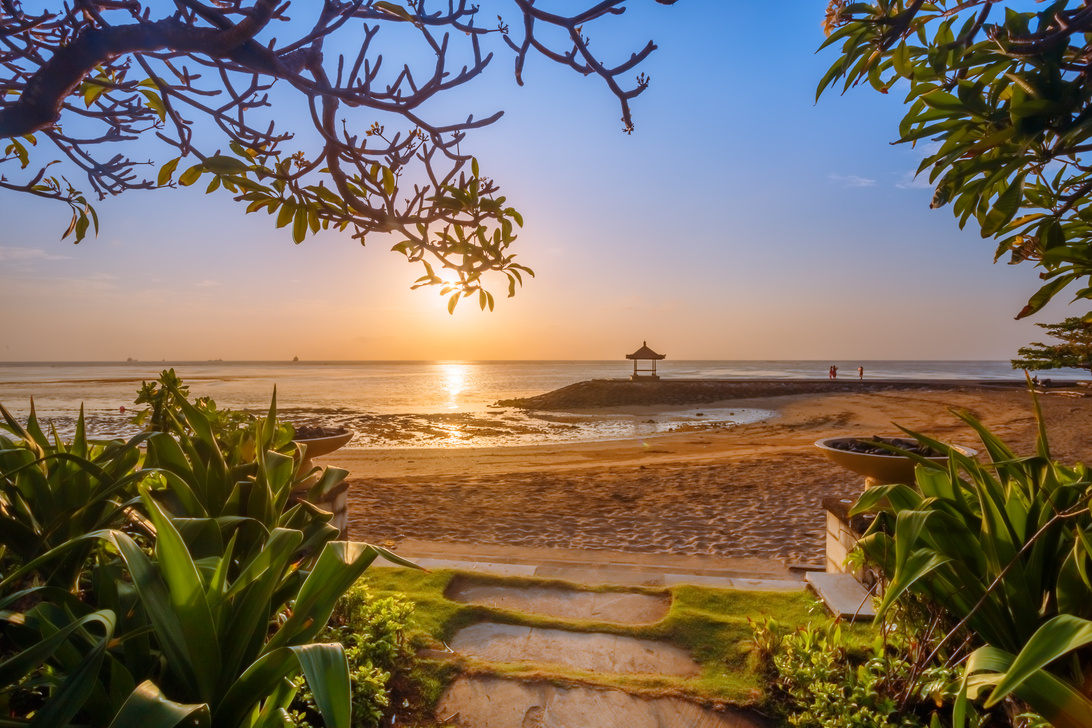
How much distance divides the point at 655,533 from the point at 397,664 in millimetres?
3827

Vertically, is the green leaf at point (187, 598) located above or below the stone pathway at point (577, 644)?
above

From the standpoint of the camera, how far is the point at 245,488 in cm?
233

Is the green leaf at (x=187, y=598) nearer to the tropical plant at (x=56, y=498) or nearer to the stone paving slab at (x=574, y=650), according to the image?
the tropical plant at (x=56, y=498)

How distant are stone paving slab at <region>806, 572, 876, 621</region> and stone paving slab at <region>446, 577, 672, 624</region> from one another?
2.81ft

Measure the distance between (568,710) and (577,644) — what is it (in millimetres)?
656

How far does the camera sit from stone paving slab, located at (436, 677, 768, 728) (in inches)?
82.2

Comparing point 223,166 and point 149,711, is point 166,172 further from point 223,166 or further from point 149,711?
point 149,711

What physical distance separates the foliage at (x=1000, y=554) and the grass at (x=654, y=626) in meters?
0.87

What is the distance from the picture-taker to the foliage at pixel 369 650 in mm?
1952

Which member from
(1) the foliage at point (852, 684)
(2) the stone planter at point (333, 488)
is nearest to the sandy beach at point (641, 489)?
(2) the stone planter at point (333, 488)

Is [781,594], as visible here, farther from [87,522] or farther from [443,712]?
[87,522]

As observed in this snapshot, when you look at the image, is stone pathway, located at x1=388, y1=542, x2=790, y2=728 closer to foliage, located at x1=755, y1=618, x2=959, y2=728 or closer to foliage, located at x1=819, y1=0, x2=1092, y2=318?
foliage, located at x1=755, y1=618, x2=959, y2=728

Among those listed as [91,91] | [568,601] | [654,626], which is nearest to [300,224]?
[91,91]

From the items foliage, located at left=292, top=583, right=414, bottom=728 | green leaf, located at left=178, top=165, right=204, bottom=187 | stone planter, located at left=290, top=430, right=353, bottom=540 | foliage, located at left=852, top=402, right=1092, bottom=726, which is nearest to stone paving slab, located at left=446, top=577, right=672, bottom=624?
foliage, located at left=292, top=583, right=414, bottom=728
